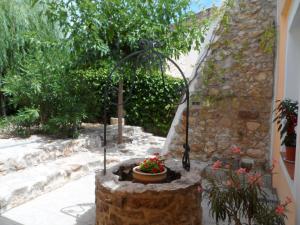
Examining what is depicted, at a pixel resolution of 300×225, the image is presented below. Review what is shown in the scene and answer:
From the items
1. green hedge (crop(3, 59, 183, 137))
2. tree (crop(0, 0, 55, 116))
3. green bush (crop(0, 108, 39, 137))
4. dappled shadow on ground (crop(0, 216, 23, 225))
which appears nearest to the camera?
dappled shadow on ground (crop(0, 216, 23, 225))

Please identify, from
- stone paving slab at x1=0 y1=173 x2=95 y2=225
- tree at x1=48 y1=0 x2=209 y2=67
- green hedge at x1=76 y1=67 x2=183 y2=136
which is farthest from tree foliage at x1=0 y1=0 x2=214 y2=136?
stone paving slab at x1=0 y1=173 x2=95 y2=225

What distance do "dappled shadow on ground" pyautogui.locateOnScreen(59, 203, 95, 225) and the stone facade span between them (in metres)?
1.97

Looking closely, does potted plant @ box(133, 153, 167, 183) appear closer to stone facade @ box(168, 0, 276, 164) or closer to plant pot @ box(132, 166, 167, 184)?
plant pot @ box(132, 166, 167, 184)

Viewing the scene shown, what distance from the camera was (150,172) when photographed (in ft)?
9.81

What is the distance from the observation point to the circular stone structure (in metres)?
2.65

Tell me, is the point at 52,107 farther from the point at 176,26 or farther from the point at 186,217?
the point at 186,217

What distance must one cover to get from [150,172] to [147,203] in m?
0.40

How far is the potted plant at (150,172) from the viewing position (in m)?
2.93

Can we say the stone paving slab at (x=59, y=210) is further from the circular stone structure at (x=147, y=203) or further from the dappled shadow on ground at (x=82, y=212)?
the circular stone structure at (x=147, y=203)

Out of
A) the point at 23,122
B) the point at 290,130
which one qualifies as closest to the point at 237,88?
the point at 290,130

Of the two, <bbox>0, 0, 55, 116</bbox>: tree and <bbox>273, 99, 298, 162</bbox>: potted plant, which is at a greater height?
<bbox>0, 0, 55, 116</bbox>: tree

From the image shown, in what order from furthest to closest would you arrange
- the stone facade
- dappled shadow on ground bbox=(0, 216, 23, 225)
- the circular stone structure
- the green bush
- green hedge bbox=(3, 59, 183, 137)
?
green hedge bbox=(3, 59, 183, 137)
the green bush
the stone facade
dappled shadow on ground bbox=(0, 216, 23, 225)
the circular stone structure

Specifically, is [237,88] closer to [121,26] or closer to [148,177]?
[148,177]

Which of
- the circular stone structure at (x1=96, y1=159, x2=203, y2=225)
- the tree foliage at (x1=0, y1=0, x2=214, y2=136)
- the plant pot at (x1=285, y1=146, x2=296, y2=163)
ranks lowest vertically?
the circular stone structure at (x1=96, y1=159, x2=203, y2=225)
